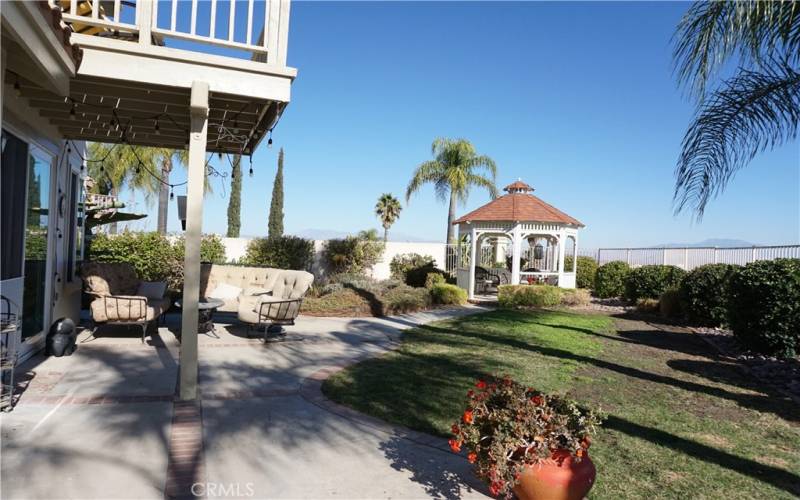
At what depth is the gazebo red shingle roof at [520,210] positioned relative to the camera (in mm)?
17734

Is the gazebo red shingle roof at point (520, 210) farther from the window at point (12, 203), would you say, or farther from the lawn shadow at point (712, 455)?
the window at point (12, 203)

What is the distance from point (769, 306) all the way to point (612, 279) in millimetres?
10064

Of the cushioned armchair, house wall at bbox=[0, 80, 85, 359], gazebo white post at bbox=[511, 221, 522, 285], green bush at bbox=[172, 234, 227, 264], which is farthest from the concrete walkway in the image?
gazebo white post at bbox=[511, 221, 522, 285]

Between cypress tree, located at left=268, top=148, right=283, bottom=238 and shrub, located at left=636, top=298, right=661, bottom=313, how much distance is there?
29356 mm

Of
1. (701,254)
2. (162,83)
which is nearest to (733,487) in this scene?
(162,83)

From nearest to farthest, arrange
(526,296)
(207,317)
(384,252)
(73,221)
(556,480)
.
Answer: (556,480)
(207,317)
(73,221)
(526,296)
(384,252)

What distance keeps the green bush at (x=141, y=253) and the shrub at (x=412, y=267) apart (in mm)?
8670

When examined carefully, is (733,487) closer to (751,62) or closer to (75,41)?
(751,62)

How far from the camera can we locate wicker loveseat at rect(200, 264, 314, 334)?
834 centimetres

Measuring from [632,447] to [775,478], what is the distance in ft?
3.13

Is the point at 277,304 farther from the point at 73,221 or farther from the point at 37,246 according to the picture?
the point at 73,221

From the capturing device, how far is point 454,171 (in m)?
27.8

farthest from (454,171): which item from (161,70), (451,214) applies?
(161,70)

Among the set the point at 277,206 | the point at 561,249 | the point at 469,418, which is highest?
the point at 277,206
